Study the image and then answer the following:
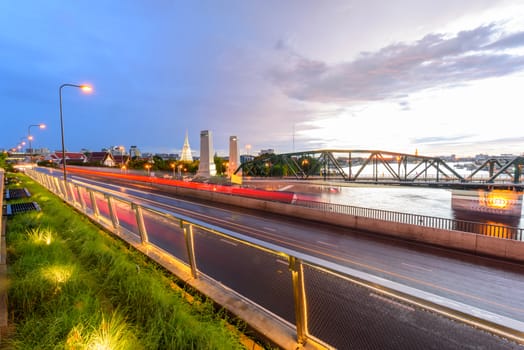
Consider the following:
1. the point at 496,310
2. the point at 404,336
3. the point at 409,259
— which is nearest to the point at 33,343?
the point at 404,336

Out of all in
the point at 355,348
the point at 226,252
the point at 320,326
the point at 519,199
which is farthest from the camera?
the point at 519,199

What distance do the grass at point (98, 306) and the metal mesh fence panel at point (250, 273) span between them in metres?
3.06

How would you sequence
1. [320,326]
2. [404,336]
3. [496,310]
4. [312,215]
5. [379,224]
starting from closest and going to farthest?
[320,326], [404,336], [496,310], [379,224], [312,215]

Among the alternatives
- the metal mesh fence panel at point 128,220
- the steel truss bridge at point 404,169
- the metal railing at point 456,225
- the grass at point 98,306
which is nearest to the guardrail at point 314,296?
the grass at point 98,306

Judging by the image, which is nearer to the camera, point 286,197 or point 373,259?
point 373,259

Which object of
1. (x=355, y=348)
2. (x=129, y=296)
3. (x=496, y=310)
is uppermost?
(x=129, y=296)

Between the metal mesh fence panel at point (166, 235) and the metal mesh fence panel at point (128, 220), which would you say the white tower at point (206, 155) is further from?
the metal mesh fence panel at point (166, 235)

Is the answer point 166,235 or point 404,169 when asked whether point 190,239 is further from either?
point 404,169

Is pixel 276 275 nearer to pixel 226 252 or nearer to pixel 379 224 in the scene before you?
pixel 226 252

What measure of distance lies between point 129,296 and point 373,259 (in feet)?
34.4

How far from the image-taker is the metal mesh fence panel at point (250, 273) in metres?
7.30

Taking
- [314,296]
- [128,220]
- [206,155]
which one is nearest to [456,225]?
[314,296]

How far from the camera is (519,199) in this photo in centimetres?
2317

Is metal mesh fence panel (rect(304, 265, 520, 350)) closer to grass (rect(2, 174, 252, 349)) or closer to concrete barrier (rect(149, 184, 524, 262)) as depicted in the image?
grass (rect(2, 174, 252, 349))
